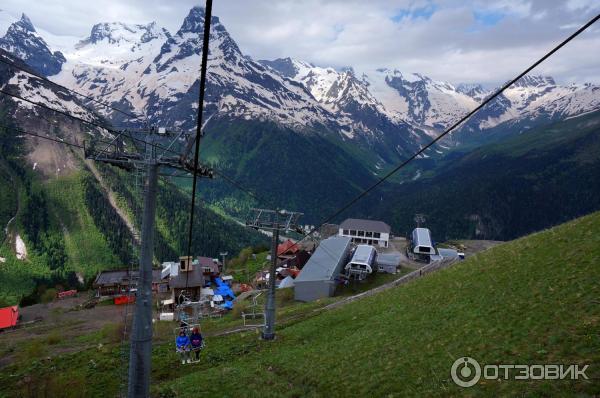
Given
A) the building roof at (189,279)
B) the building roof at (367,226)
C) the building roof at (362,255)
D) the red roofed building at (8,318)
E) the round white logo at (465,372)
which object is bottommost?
the red roofed building at (8,318)

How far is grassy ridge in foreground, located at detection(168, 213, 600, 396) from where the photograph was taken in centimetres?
1608

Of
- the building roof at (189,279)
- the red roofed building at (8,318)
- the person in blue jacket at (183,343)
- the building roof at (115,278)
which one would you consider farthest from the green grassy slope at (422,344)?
the building roof at (115,278)

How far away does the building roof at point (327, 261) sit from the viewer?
65.7 meters

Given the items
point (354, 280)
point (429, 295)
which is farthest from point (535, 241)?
point (354, 280)

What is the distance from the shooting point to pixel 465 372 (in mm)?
16438

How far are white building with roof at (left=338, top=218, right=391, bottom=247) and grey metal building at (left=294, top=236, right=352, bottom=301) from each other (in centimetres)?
2771

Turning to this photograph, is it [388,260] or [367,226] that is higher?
[367,226]

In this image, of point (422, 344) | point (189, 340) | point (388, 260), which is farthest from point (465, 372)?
point (388, 260)

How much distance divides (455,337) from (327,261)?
52.1m

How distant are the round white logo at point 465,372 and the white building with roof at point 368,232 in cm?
8745

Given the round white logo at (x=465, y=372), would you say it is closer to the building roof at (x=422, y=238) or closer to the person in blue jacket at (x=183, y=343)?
the person in blue jacket at (x=183, y=343)

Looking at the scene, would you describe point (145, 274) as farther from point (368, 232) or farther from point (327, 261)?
point (368, 232)

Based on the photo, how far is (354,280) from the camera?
71.2 m

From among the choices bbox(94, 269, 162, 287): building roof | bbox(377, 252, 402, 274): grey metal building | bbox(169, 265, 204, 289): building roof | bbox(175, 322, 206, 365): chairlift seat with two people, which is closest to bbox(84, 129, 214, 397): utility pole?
bbox(175, 322, 206, 365): chairlift seat with two people
